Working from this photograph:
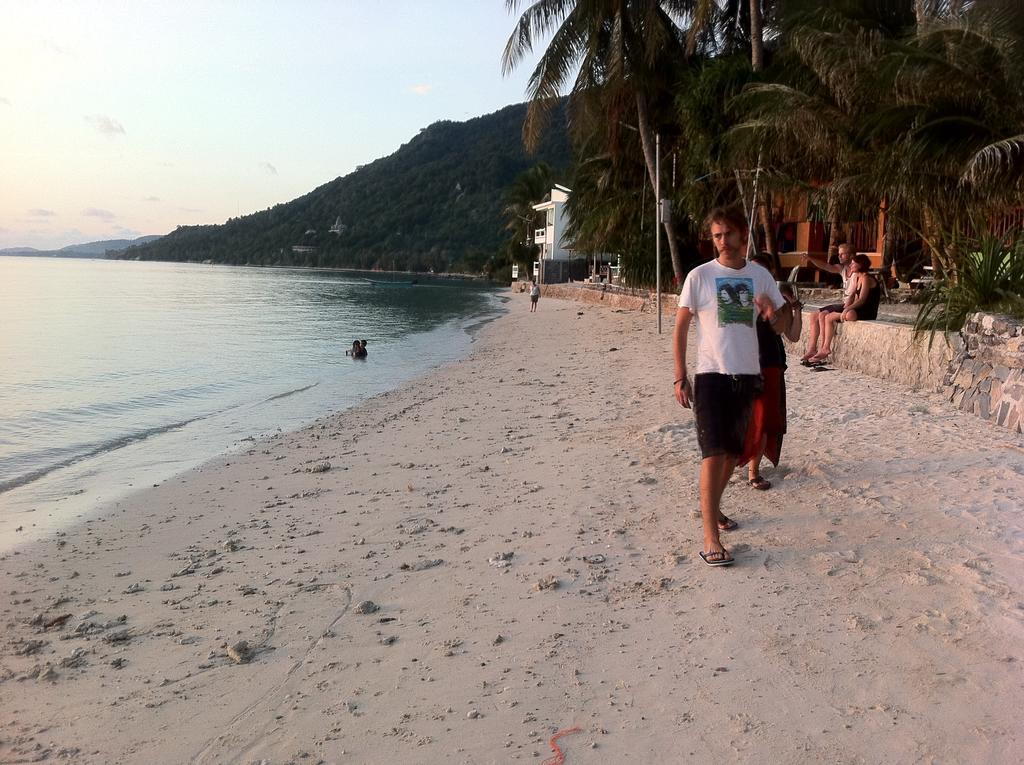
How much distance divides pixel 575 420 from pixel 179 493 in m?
3.69

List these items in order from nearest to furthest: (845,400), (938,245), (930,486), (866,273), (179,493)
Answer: (930,486) < (179,493) < (845,400) < (866,273) < (938,245)

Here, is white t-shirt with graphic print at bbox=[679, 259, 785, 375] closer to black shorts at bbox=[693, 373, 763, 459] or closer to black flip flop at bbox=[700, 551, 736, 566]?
black shorts at bbox=[693, 373, 763, 459]

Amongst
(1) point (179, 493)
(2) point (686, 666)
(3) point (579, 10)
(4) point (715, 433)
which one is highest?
(3) point (579, 10)

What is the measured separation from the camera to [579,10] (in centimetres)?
2072

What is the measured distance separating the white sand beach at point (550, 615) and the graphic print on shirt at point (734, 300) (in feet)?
3.84

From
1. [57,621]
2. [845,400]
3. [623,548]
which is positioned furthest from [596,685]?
[845,400]

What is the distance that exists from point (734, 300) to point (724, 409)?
1.69 ft

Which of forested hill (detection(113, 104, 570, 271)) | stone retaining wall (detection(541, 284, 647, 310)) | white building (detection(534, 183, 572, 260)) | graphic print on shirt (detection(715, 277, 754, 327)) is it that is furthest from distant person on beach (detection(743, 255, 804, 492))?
forested hill (detection(113, 104, 570, 271))

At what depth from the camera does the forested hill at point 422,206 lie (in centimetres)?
12238

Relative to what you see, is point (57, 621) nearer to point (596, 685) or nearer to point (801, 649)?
point (596, 685)

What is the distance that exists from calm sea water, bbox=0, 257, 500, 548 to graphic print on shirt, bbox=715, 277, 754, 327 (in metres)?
5.01

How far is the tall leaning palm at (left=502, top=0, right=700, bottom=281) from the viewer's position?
20.8m

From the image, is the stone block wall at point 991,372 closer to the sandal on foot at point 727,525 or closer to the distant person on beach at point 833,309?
the distant person on beach at point 833,309

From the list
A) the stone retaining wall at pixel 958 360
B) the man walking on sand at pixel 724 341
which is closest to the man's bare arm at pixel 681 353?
the man walking on sand at pixel 724 341
